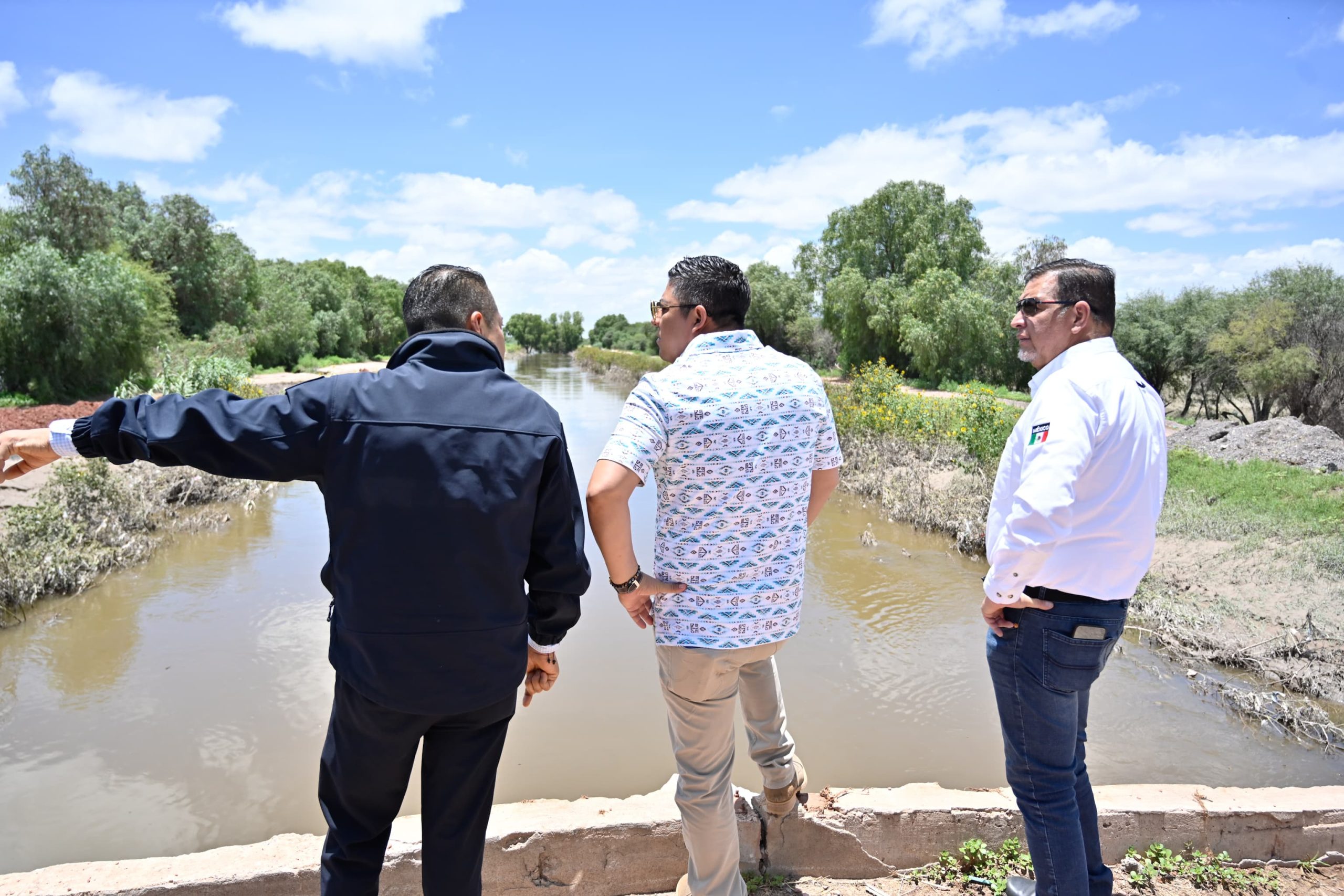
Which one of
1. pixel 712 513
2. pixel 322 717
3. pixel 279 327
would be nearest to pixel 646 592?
pixel 712 513

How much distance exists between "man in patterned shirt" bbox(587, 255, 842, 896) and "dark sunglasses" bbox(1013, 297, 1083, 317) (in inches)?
26.1

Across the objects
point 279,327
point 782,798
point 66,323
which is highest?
point 279,327

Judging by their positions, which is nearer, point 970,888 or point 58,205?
point 970,888

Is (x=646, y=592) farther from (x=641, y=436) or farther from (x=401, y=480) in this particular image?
(x=401, y=480)

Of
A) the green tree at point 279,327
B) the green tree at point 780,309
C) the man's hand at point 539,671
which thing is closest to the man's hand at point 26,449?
the man's hand at point 539,671

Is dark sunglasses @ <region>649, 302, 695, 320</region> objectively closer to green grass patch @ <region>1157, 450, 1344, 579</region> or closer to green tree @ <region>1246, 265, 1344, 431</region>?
green grass patch @ <region>1157, 450, 1344, 579</region>

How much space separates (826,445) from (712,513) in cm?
46

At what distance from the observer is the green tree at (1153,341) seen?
80.0 ft

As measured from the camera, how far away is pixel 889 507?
35.9 ft

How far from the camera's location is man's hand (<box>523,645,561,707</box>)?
212cm

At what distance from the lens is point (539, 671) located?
2154 mm

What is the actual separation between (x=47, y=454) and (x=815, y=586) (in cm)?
694

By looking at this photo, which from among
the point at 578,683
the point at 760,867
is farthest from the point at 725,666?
the point at 578,683

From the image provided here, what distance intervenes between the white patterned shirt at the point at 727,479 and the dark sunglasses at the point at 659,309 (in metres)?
0.13
